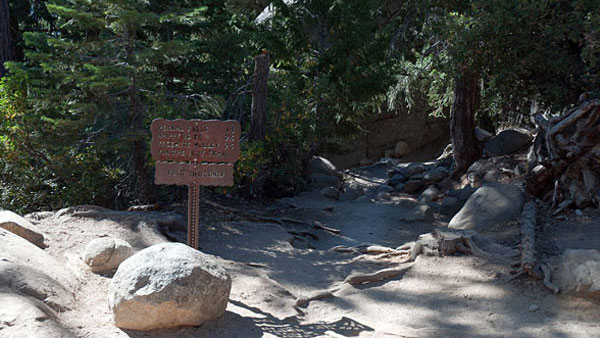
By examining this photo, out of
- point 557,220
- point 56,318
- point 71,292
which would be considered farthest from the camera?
point 557,220

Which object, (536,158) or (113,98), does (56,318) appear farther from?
(536,158)

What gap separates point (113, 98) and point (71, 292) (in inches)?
184

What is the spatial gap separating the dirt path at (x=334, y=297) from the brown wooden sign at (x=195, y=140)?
148 centimetres

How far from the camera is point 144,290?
160 inches

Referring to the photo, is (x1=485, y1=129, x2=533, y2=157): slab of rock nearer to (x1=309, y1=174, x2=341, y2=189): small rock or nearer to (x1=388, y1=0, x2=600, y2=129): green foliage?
(x1=388, y1=0, x2=600, y2=129): green foliage

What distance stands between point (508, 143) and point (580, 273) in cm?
919

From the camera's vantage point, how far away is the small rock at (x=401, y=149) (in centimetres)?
2203

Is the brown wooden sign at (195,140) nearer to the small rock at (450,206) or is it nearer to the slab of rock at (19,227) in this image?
the slab of rock at (19,227)

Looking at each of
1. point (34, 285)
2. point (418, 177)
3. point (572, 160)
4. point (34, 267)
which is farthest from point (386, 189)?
point (34, 285)

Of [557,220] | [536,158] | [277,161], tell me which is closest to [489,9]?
[536,158]

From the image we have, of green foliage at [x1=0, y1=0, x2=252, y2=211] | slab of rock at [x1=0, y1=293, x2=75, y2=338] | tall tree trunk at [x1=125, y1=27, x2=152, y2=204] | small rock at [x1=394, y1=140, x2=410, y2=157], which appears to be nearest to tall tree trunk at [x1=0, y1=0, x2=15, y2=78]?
green foliage at [x1=0, y1=0, x2=252, y2=211]

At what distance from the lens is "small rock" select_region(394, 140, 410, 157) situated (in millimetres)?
22031

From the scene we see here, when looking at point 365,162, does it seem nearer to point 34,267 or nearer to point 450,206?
point 450,206

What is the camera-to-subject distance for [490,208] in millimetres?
8859
